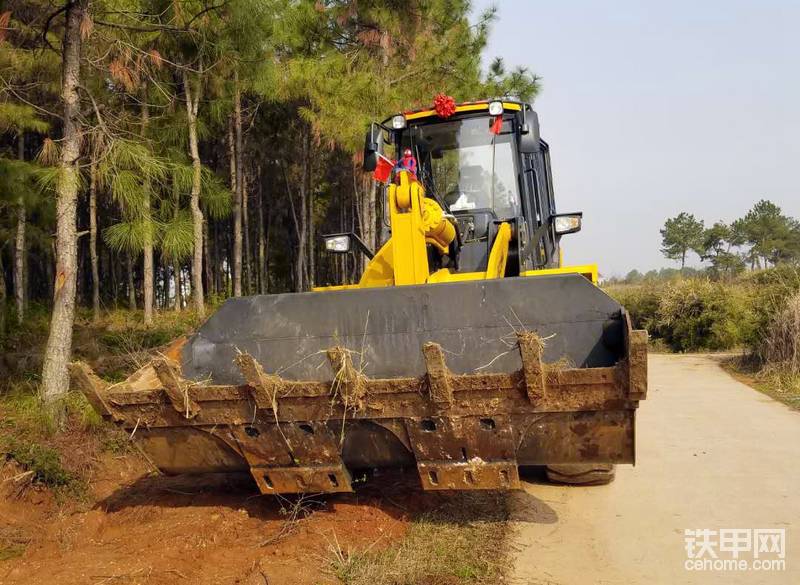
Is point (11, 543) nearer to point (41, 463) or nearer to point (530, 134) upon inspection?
point (41, 463)

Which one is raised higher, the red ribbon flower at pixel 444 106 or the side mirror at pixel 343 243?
the red ribbon flower at pixel 444 106

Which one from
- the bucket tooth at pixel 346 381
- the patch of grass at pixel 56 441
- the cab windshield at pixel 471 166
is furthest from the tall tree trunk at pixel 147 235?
the bucket tooth at pixel 346 381

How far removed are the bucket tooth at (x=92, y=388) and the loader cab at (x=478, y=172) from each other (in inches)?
110

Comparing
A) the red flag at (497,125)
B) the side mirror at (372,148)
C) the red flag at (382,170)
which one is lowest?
the red flag at (382,170)

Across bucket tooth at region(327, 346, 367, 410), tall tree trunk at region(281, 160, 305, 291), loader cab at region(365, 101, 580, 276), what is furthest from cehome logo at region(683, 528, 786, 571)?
tall tree trunk at region(281, 160, 305, 291)

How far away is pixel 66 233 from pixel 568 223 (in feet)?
15.4

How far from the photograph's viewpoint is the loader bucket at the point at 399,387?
389 centimetres

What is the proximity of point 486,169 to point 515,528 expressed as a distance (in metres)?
3.13

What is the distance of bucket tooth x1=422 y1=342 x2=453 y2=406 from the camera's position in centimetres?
369

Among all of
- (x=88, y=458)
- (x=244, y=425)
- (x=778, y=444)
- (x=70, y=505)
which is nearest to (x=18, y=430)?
(x=88, y=458)

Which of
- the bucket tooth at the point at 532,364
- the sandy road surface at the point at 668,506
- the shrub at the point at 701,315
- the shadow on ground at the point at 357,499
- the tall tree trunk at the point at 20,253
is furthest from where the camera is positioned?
the shrub at the point at 701,315

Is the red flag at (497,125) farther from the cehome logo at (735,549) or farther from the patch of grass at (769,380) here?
the patch of grass at (769,380)

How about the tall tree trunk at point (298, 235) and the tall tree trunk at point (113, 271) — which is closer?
the tall tree trunk at point (298, 235)

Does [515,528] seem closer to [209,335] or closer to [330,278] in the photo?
[209,335]
